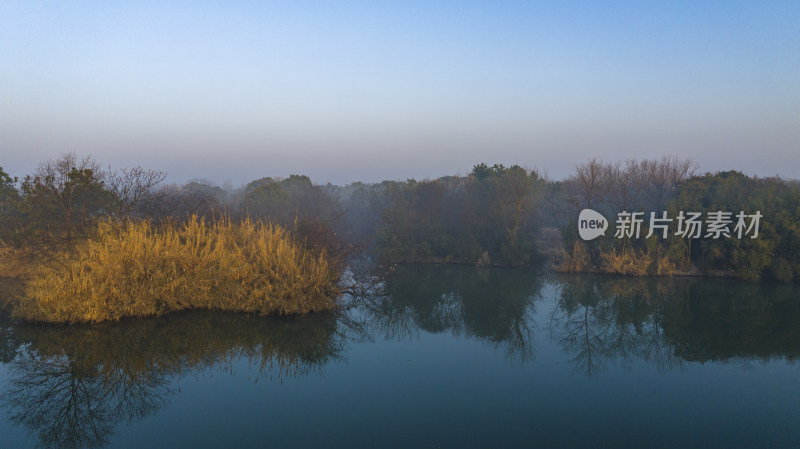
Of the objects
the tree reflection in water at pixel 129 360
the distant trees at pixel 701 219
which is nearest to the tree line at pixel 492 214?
the distant trees at pixel 701 219

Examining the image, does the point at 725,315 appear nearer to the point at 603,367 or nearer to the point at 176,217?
the point at 603,367

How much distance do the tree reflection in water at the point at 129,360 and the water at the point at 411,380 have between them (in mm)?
34

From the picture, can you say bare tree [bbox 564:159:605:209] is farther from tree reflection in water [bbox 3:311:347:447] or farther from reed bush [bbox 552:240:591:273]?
tree reflection in water [bbox 3:311:347:447]

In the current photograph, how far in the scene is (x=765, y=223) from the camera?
16.3m

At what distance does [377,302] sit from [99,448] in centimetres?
853

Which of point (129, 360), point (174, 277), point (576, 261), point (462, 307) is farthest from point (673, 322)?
point (174, 277)

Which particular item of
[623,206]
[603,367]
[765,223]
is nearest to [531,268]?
[623,206]

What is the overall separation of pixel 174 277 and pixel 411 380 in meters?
6.57

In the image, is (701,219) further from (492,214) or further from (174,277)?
(174,277)

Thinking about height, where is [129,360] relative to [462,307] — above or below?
below

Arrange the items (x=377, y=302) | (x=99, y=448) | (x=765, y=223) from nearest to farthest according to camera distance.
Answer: (x=99, y=448)
(x=377, y=302)
(x=765, y=223)

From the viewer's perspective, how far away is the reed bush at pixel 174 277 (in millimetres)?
8844

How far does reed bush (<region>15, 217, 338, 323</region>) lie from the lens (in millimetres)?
8844

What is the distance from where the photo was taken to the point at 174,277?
9.96 metres
